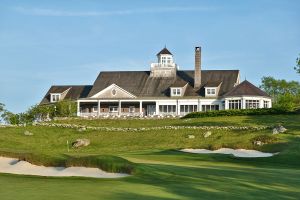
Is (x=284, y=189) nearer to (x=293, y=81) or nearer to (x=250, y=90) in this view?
(x=250, y=90)

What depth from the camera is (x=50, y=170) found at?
19.5m

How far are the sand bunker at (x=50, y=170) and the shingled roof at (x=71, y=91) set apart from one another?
62.8 m

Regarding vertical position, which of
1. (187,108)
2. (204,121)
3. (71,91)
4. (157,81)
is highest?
(157,81)

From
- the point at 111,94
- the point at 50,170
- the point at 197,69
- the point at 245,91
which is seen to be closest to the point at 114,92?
the point at 111,94

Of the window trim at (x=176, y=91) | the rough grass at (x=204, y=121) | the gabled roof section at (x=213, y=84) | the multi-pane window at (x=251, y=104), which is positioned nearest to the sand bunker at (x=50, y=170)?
the rough grass at (x=204, y=121)

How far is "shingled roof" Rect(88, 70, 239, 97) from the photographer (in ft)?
258

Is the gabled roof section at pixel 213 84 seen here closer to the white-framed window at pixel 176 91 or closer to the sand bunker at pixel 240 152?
the white-framed window at pixel 176 91

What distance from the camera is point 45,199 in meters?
13.6

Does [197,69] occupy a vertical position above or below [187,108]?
above

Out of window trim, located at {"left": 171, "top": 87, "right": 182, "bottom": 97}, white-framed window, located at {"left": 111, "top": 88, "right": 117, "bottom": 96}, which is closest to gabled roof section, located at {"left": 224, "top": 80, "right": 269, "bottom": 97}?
window trim, located at {"left": 171, "top": 87, "right": 182, "bottom": 97}

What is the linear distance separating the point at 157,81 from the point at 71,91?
13639 millimetres

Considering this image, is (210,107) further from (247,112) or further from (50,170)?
(50,170)

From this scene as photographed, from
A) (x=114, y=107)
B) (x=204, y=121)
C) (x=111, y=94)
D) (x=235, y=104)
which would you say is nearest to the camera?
(x=204, y=121)

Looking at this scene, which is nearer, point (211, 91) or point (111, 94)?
point (211, 91)
